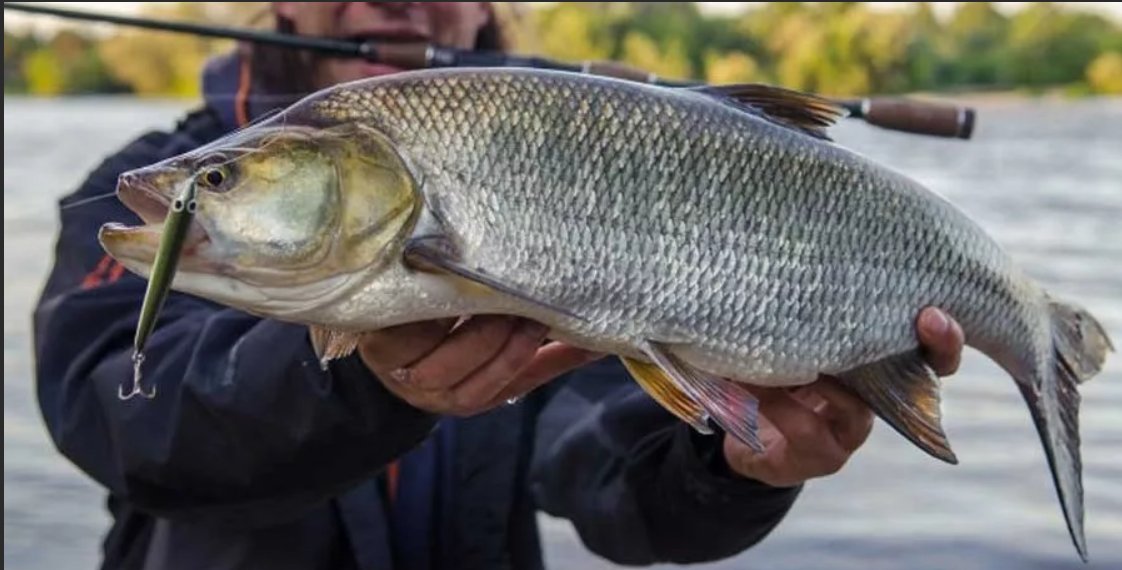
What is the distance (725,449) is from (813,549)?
120 inches

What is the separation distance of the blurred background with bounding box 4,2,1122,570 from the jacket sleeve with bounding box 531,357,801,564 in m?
1.10

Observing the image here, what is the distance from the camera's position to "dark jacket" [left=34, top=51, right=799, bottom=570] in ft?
7.87

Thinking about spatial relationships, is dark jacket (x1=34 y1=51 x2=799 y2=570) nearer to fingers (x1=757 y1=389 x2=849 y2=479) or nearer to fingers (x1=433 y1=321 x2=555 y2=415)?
fingers (x1=433 y1=321 x2=555 y2=415)

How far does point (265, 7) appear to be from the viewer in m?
3.85

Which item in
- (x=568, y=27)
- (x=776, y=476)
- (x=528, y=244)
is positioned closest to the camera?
(x=528, y=244)

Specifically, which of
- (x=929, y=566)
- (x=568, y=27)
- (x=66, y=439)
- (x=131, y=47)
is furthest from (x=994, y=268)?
(x=131, y=47)

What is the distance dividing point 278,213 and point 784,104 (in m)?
0.66

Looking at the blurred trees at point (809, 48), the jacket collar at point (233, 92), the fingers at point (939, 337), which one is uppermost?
the fingers at point (939, 337)

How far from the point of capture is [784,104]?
6.95 feet

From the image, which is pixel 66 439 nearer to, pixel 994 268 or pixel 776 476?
pixel 776 476

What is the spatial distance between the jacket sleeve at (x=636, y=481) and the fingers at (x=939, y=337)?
67 centimetres

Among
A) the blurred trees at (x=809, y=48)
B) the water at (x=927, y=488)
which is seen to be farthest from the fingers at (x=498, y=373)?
the blurred trees at (x=809, y=48)

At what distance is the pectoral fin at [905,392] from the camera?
2215 millimetres

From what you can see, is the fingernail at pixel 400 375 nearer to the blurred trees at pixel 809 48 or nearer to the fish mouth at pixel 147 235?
the fish mouth at pixel 147 235
